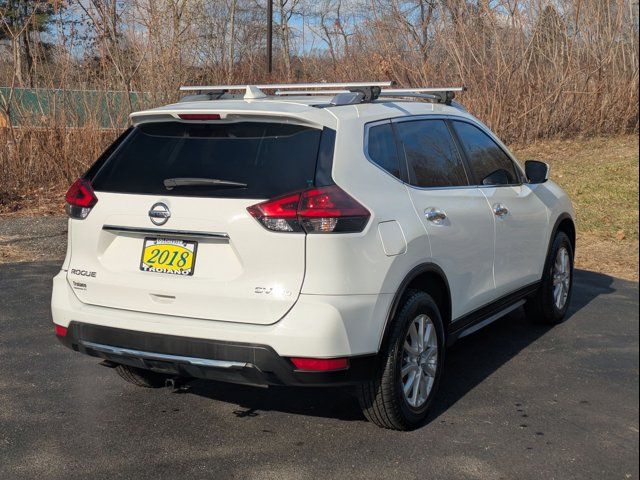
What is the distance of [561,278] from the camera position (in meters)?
6.54

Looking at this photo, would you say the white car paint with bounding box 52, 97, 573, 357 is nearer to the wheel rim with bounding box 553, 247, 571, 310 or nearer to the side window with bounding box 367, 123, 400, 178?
the side window with bounding box 367, 123, 400, 178

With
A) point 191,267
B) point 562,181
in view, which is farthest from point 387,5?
point 191,267

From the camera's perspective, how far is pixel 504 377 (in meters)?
5.22

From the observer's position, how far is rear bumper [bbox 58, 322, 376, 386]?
3762 mm

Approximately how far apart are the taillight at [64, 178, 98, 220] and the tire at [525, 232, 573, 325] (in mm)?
3475

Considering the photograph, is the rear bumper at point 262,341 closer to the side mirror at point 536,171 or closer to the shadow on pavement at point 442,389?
the shadow on pavement at point 442,389

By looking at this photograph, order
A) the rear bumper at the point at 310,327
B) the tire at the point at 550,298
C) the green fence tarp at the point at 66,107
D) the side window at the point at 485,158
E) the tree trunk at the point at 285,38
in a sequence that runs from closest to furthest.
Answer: the rear bumper at the point at 310,327
the side window at the point at 485,158
the tire at the point at 550,298
the green fence tarp at the point at 66,107
the tree trunk at the point at 285,38

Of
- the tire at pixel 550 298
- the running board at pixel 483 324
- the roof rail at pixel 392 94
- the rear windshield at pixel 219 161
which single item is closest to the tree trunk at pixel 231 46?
the tire at pixel 550 298

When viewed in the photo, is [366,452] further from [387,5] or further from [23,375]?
[387,5]

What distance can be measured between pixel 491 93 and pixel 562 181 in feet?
10.8

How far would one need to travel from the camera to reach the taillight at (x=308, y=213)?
12.4ft

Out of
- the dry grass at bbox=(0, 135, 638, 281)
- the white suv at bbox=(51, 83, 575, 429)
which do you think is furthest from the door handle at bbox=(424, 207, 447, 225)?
the dry grass at bbox=(0, 135, 638, 281)

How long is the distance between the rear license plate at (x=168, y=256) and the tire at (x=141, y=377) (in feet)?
3.80

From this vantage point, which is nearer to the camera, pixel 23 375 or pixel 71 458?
pixel 71 458
